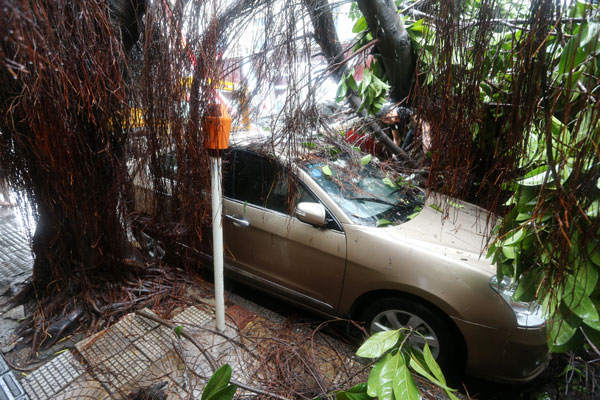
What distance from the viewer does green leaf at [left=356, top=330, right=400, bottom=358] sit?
63.3 inches

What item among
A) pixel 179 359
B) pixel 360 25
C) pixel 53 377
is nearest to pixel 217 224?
pixel 179 359

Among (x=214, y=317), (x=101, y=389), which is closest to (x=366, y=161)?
(x=214, y=317)

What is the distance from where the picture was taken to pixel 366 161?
12.0 ft

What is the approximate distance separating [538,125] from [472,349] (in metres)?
1.73

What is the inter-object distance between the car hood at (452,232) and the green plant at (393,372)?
102 cm

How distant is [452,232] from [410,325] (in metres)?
0.88

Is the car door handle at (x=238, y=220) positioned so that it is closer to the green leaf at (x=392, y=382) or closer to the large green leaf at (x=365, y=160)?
the large green leaf at (x=365, y=160)

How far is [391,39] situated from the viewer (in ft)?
9.37

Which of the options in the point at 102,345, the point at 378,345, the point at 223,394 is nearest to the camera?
the point at 378,345

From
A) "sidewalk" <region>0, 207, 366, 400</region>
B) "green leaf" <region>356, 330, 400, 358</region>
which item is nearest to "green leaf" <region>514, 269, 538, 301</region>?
"green leaf" <region>356, 330, 400, 358</region>

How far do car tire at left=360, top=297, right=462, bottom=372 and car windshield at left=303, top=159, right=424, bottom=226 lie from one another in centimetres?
70

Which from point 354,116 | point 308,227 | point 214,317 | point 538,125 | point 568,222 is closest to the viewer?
point 568,222

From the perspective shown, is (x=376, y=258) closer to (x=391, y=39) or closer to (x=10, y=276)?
(x=391, y=39)

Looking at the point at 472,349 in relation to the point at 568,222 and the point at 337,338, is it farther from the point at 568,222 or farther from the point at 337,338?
the point at 568,222
